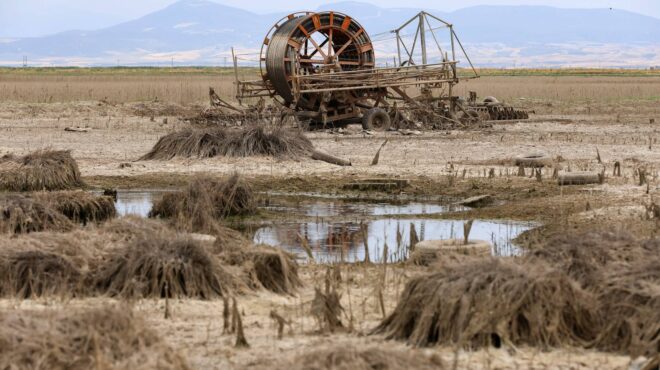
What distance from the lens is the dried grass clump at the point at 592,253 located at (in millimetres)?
9000

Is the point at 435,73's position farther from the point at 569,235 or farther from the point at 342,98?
the point at 569,235

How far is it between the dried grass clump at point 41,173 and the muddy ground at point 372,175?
1.82 feet

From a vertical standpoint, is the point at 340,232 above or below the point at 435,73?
below

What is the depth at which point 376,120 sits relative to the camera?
28047 millimetres

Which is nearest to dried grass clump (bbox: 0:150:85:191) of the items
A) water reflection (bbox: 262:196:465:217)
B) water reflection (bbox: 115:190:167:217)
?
water reflection (bbox: 115:190:167:217)

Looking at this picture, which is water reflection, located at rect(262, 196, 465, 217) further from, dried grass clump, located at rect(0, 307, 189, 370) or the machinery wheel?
the machinery wheel

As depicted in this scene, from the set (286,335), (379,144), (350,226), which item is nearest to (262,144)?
(379,144)

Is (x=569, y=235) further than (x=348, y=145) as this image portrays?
No

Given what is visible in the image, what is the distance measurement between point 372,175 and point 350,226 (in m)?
4.86

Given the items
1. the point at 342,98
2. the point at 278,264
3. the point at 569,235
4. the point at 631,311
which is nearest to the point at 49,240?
the point at 278,264

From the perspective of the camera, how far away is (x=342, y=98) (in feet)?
92.5

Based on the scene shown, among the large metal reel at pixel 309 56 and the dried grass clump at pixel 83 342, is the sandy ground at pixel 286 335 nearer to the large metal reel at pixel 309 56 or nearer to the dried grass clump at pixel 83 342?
the dried grass clump at pixel 83 342

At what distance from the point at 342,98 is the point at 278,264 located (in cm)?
1793

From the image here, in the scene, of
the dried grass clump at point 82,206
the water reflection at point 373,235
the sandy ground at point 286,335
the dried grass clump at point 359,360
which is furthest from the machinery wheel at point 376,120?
the dried grass clump at point 359,360
